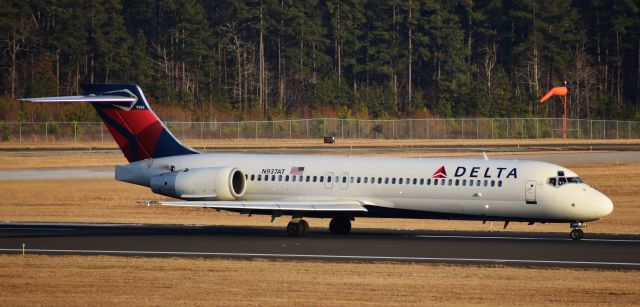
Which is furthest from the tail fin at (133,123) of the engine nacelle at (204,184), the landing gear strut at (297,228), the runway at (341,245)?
the landing gear strut at (297,228)

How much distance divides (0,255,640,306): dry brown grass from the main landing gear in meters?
7.51

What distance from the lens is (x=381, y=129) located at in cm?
10150

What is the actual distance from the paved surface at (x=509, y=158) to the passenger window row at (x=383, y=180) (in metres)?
22.2

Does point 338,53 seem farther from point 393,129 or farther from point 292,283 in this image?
point 292,283

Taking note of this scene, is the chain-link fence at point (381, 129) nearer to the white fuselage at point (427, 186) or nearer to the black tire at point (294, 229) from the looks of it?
the white fuselage at point (427, 186)

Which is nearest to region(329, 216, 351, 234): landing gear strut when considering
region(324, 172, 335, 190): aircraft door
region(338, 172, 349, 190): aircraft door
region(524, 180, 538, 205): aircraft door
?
region(324, 172, 335, 190): aircraft door

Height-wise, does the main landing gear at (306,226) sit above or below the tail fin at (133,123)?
below

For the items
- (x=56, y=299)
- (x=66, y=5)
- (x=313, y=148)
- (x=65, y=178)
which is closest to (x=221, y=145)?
(x=313, y=148)

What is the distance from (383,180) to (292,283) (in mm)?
11679

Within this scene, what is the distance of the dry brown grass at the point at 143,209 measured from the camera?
44.8 meters

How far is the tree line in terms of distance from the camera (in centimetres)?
12025

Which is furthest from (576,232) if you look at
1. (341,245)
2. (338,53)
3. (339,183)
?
(338,53)

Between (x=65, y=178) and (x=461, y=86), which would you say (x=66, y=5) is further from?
(x=65, y=178)

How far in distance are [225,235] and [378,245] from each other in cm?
615
